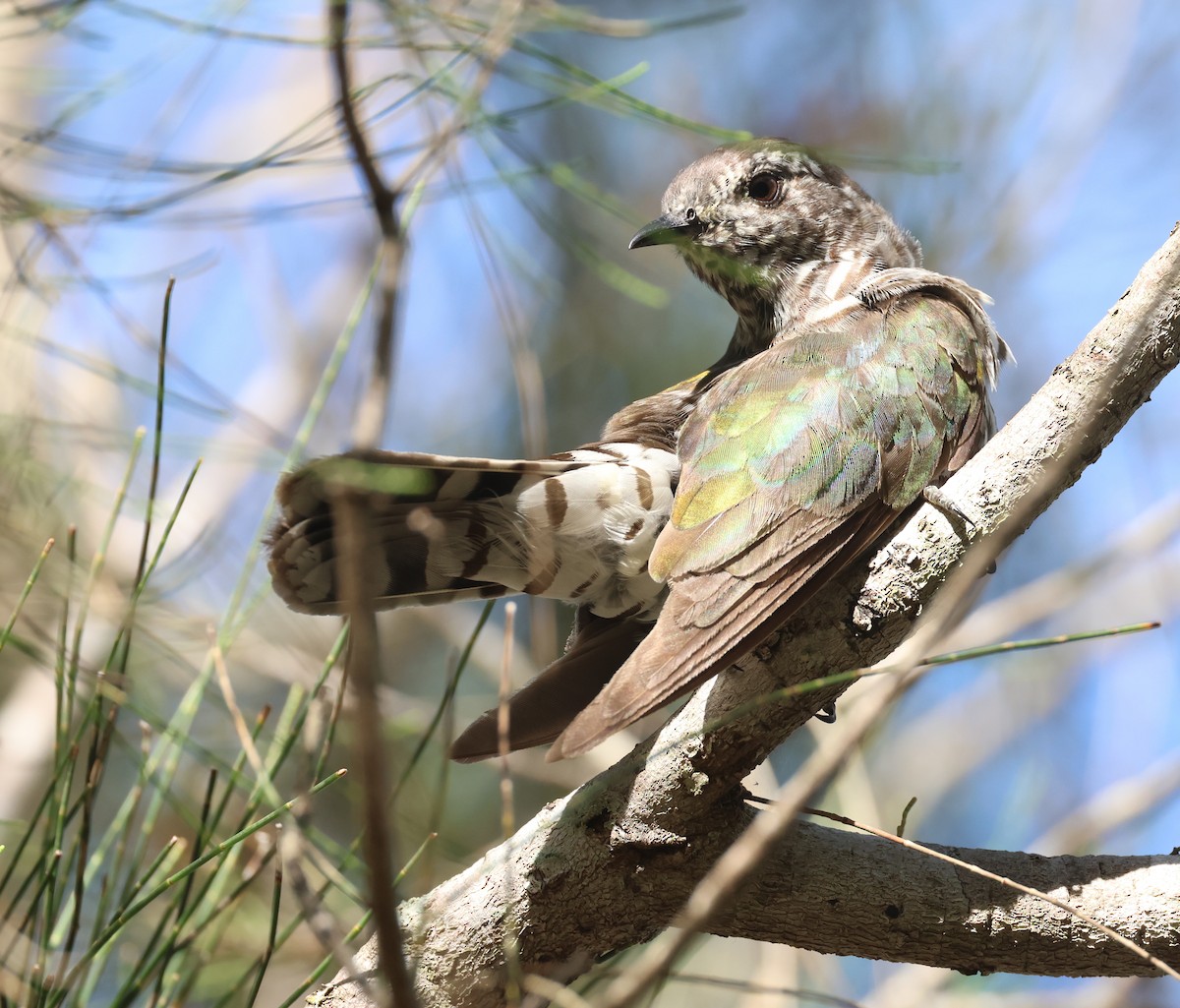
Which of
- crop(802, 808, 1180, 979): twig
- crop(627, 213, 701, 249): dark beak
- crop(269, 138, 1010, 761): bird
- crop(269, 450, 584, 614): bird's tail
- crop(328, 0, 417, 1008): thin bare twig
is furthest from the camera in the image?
crop(627, 213, 701, 249): dark beak

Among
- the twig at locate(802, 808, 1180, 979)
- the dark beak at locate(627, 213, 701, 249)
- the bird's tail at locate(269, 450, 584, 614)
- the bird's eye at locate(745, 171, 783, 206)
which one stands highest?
the bird's eye at locate(745, 171, 783, 206)

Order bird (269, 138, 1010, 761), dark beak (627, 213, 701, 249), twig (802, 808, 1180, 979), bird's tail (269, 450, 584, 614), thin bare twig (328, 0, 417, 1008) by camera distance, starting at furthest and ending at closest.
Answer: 1. dark beak (627, 213, 701, 249)
2. bird's tail (269, 450, 584, 614)
3. bird (269, 138, 1010, 761)
4. twig (802, 808, 1180, 979)
5. thin bare twig (328, 0, 417, 1008)

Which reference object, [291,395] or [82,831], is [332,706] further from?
[291,395]

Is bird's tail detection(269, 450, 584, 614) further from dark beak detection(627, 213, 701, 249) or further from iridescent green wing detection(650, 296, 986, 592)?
dark beak detection(627, 213, 701, 249)

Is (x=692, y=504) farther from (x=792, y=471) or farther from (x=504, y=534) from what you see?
(x=504, y=534)

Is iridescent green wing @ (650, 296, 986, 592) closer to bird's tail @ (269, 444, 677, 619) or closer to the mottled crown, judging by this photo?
bird's tail @ (269, 444, 677, 619)

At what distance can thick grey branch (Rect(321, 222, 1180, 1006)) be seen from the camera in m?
2.01

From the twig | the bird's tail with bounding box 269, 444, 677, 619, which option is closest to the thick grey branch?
the twig

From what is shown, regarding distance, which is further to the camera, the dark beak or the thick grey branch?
the dark beak

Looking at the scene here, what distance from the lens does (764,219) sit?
3.21 metres

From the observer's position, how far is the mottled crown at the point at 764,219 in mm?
3197

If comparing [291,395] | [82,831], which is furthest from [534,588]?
[291,395]

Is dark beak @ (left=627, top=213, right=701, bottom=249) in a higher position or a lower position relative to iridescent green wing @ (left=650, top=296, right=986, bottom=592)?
higher

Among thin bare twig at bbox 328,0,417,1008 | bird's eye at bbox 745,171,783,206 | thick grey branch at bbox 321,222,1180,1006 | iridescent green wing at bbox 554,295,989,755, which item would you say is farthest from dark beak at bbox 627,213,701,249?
thin bare twig at bbox 328,0,417,1008
